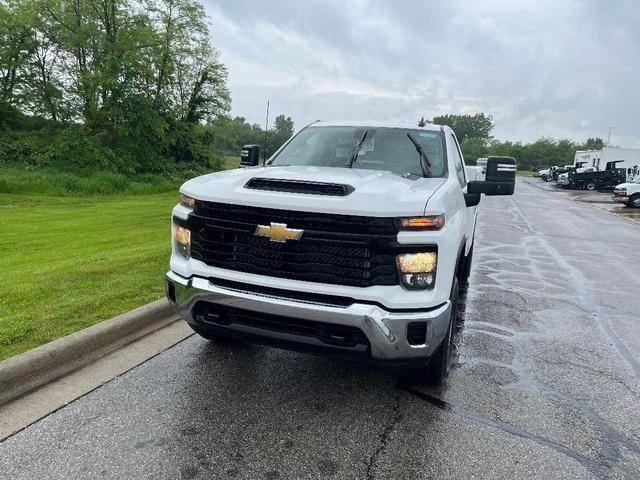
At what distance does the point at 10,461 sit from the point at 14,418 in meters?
0.44

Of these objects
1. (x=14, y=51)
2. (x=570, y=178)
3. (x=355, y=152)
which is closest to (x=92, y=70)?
(x=14, y=51)

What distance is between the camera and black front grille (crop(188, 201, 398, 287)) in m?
2.88

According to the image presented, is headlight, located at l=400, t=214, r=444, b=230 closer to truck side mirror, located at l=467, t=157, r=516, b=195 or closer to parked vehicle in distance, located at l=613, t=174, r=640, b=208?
truck side mirror, located at l=467, t=157, r=516, b=195

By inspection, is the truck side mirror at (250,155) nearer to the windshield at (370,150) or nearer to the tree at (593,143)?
the windshield at (370,150)

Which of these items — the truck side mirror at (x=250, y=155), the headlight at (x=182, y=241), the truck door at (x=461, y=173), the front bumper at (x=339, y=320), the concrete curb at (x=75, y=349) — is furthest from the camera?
the truck side mirror at (x=250, y=155)

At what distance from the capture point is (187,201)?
340 cm

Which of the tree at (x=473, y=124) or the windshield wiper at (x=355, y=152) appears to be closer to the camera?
the windshield wiper at (x=355, y=152)

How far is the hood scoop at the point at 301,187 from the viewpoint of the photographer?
3062mm

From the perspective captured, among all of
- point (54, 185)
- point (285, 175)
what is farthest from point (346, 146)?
point (54, 185)

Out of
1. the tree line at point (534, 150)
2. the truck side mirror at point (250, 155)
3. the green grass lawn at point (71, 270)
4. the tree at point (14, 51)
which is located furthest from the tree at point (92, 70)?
the tree line at point (534, 150)

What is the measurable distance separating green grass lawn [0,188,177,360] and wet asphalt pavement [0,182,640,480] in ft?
3.22

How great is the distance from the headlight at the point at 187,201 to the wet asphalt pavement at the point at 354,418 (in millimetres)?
1256

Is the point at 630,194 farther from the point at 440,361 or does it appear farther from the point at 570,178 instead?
the point at 440,361

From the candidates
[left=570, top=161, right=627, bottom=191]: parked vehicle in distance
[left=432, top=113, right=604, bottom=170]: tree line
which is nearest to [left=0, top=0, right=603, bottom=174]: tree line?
[left=570, top=161, right=627, bottom=191]: parked vehicle in distance
